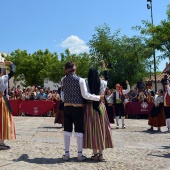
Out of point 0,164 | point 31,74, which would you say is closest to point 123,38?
point 31,74

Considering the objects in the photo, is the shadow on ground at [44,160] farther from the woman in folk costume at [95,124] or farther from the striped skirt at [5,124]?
the striped skirt at [5,124]

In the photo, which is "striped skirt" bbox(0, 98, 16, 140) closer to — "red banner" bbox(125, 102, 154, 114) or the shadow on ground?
the shadow on ground

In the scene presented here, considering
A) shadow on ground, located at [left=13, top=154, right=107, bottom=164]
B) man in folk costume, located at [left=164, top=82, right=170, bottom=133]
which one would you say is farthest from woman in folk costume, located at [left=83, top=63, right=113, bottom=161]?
man in folk costume, located at [left=164, top=82, right=170, bottom=133]

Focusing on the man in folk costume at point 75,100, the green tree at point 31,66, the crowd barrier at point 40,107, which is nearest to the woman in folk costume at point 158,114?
the man in folk costume at point 75,100

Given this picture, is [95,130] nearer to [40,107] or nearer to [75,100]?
[75,100]

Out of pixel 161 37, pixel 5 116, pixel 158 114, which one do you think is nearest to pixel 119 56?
pixel 161 37

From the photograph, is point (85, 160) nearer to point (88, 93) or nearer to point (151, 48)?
point (88, 93)

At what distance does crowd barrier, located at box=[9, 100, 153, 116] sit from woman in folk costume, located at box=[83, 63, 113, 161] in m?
13.7

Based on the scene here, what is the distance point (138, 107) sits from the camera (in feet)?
66.1

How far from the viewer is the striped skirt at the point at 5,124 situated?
7.22 metres

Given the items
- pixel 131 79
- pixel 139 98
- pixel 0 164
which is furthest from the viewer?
pixel 131 79

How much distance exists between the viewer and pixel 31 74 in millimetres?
55688

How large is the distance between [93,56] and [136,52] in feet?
18.3

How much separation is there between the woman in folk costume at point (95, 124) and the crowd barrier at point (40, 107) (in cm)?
1372
